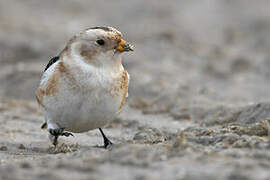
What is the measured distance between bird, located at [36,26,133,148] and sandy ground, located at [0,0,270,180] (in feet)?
1.06

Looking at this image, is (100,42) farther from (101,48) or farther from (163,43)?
(163,43)

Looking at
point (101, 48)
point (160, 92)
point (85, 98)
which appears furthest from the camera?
point (160, 92)

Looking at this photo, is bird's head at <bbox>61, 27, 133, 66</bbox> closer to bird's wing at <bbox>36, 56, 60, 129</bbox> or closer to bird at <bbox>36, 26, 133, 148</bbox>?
bird at <bbox>36, 26, 133, 148</bbox>

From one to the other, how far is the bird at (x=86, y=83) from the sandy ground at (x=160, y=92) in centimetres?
32

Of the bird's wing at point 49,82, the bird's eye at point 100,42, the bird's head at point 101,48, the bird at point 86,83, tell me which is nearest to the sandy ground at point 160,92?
the bird at point 86,83

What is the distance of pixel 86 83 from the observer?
5.19m

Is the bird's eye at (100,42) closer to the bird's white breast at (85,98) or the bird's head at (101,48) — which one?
the bird's head at (101,48)

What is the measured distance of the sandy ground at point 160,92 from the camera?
3891 millimetres

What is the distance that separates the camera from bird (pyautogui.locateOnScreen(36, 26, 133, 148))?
5.20m

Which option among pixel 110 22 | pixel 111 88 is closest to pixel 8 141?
pixel 111 88

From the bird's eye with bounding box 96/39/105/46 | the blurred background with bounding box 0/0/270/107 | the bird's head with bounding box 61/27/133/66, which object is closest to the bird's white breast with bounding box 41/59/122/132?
the bird's head with bounding box 61/27/133/66

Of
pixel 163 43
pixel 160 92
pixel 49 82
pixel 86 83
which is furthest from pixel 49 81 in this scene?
pixel 163 43

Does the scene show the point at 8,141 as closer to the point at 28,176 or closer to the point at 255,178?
the point at 28,176

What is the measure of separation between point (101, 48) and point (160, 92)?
3383mm
